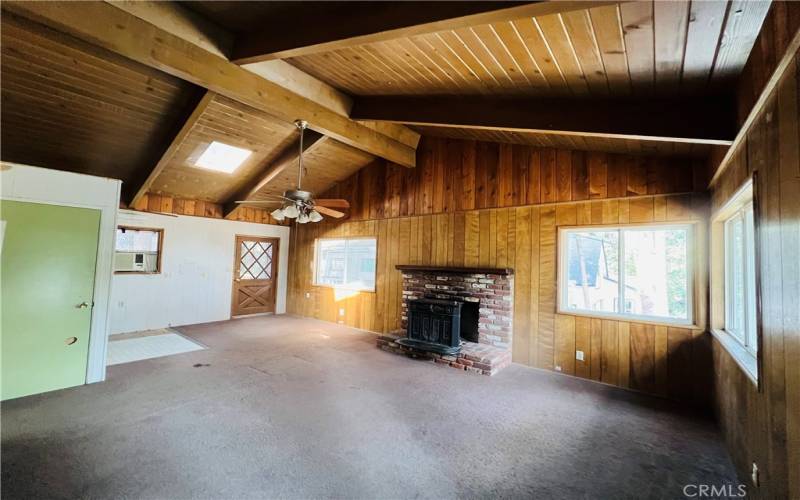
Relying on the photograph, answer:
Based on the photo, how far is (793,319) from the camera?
4.63ft

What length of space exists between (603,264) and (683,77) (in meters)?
2.51

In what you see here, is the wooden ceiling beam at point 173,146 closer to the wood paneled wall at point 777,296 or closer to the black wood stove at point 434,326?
the black wood stove at point 434,326

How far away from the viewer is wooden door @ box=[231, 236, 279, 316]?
7.79 meters

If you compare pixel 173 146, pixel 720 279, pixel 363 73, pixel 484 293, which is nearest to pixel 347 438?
pixel 484 293

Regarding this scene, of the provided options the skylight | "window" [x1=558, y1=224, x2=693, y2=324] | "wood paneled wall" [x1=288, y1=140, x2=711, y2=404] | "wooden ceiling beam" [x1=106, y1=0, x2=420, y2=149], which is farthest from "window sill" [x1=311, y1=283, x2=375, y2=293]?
"window" [x1=558, y1=224, x2=693, y2=324]

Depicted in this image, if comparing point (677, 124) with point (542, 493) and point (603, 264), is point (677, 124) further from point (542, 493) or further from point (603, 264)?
point (542, 493)

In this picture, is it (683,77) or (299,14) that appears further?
(299,14)

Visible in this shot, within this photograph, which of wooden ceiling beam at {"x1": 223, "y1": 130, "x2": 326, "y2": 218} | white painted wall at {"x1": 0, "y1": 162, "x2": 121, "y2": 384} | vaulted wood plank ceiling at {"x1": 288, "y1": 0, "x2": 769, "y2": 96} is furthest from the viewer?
wooden ceiling beam at {"x1": 223, "y1": 130, "x2": 326, "y2": 218}

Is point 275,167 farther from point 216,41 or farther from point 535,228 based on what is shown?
point 535,228

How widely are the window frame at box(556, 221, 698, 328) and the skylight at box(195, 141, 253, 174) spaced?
198 inches

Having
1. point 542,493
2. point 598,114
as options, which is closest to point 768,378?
point 542,493

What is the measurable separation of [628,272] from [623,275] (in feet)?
0.21

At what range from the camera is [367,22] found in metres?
2.26

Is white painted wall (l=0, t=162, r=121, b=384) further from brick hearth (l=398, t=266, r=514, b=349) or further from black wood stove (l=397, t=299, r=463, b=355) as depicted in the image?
brick hearth (l=398, t=266, r=514, b=349)
